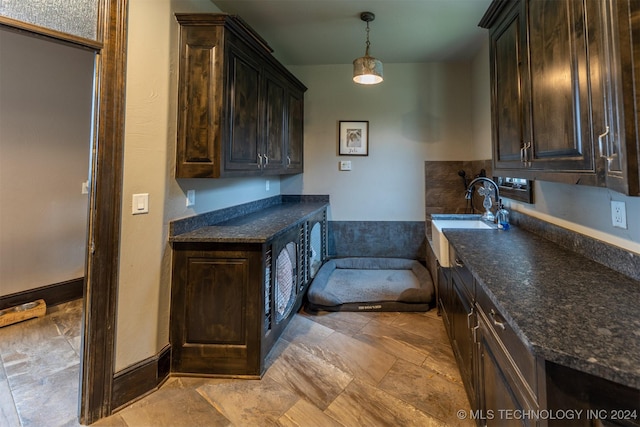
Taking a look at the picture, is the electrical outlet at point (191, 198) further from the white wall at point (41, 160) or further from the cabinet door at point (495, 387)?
the cabinet door at point (495, 387)

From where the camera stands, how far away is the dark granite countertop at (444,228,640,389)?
2.22 feet

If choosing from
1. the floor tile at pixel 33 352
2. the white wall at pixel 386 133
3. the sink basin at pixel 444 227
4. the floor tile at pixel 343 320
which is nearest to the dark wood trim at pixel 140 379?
the floor tile at pixel 33 352

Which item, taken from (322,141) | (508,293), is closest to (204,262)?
(508,293)

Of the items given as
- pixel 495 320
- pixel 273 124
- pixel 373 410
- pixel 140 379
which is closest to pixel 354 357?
pixel 373 410

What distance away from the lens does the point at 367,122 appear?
3760 mm

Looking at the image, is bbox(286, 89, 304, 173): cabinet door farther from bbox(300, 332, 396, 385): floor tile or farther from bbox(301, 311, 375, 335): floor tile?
bbox(300, 332, 396, 385): floor tile

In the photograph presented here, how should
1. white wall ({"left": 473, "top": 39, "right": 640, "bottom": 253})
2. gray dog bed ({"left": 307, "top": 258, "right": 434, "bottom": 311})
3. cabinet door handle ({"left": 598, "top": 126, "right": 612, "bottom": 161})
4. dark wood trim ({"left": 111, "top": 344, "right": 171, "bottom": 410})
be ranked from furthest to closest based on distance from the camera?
gray dog bed ({"left": 307, "top": 258, "right": 434, "bottom": 311}), dark wood trim ({"left": 111, "top": 344, "right": 171, "bottom": 410}), white wall ({"left": 473, "top": 39, "right": 640, "bottom": 253}), cabinet door handle ({"left": 598, "top": 126, "right": 612, "bottom": 161})

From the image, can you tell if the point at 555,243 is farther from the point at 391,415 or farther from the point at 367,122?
the point at 367,122

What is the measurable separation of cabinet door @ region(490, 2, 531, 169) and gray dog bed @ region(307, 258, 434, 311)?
1484mm

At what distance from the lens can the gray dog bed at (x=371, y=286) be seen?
9.21 ft

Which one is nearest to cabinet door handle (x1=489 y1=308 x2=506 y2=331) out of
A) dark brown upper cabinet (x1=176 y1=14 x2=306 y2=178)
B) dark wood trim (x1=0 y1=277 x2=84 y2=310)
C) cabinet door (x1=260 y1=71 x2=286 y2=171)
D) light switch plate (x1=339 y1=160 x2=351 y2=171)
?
dark brown upper cabinet (x1=176 y1=14 x2=306 y2=178)

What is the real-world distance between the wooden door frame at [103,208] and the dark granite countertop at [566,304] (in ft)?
6.07

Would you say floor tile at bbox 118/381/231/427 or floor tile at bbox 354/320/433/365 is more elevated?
floor tile at bbox 354/320/433/365

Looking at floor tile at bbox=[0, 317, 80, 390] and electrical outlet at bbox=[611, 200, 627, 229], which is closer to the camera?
electrical outlet at bbox=[611, 200, 627, 229]
